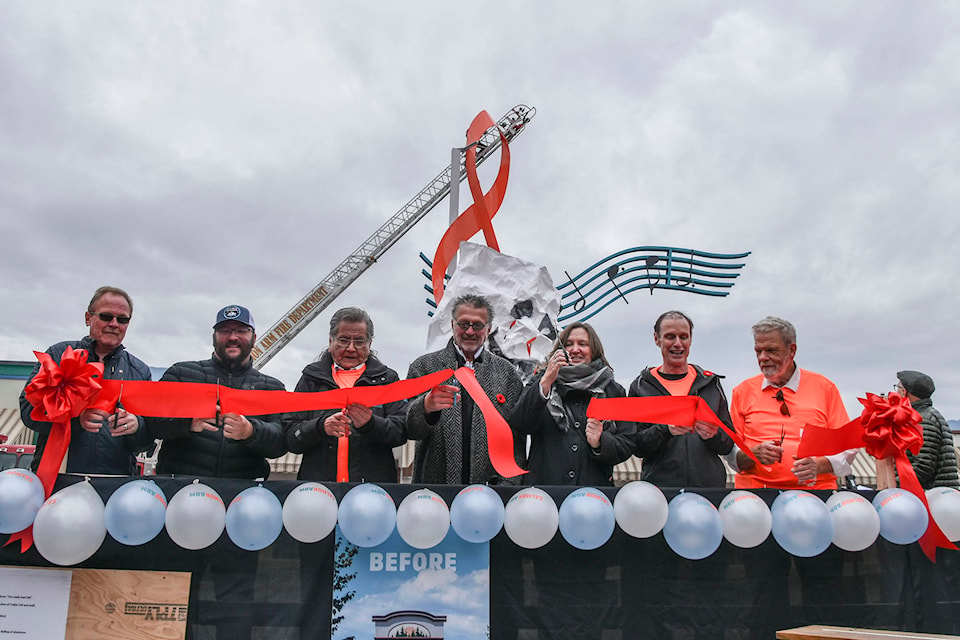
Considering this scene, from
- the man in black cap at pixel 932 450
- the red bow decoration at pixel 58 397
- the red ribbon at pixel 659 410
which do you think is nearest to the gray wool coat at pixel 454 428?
the red ribbon at pixel 659 410

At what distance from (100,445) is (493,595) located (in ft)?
6.81

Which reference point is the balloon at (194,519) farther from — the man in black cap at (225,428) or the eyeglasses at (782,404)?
the eyeglasses at (782,404)

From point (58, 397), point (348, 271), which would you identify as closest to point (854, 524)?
point (58, 397)

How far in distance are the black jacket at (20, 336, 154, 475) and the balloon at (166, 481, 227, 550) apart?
2.72ft

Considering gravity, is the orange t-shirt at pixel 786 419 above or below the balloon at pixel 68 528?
above

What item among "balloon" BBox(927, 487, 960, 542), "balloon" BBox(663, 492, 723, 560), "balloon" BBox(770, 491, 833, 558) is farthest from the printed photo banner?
"balloon" BBox(927, 487, 960, 542)

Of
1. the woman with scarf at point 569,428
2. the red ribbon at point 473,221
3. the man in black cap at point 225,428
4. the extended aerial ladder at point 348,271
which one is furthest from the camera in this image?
the extended aerial ladder at point 348,271

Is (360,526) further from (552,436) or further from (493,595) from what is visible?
(552,436)

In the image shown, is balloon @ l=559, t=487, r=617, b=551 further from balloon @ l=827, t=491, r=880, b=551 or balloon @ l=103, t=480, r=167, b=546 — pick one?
balloon @ l=103, t=480, r=167, b=546

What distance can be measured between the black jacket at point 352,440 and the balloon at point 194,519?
68cm

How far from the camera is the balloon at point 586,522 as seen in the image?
2695 mm

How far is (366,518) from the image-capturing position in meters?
2.60

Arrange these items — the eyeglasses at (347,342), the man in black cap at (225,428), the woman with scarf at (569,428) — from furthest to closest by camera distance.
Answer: the eyeglasses at (347,342), the woman with scarf at (569,428), the man in black cap at (225,428)

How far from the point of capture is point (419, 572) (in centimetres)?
275
